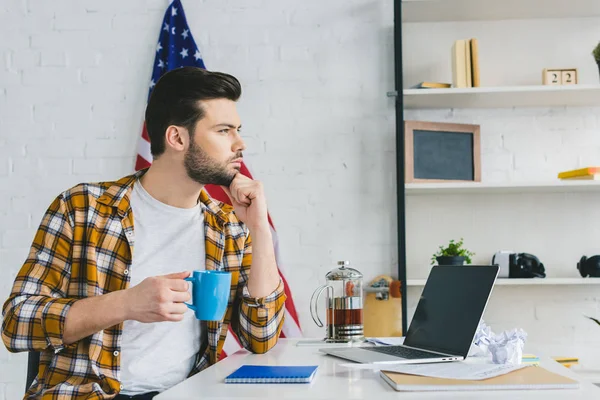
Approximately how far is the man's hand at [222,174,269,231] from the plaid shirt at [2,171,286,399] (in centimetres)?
8

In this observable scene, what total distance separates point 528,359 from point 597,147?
5.56 feet

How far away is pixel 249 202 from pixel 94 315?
0.53 metres

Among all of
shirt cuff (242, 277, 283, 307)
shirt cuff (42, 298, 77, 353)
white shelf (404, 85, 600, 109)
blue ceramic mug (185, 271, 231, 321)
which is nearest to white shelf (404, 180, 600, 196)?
white shelf (404, 85, 600, 109)

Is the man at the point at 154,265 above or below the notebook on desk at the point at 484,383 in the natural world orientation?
above

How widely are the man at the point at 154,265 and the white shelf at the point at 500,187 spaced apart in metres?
0.99

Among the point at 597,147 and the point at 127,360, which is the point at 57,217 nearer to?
the point at 127,360

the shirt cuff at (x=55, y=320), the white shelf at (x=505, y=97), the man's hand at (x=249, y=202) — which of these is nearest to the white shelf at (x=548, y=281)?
the white shelf at (x=505, y=97)

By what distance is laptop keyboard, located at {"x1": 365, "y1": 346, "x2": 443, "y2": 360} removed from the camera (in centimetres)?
148

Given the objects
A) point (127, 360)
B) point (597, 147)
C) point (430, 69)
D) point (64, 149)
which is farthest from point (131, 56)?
point (597, 147)

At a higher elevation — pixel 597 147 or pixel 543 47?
pixel 543 47

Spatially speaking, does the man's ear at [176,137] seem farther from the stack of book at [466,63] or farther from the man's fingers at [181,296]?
the stack of book at [466,63]

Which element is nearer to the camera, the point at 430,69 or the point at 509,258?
the point at 509,258

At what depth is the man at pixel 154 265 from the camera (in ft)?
5.00

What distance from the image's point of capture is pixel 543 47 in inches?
116
